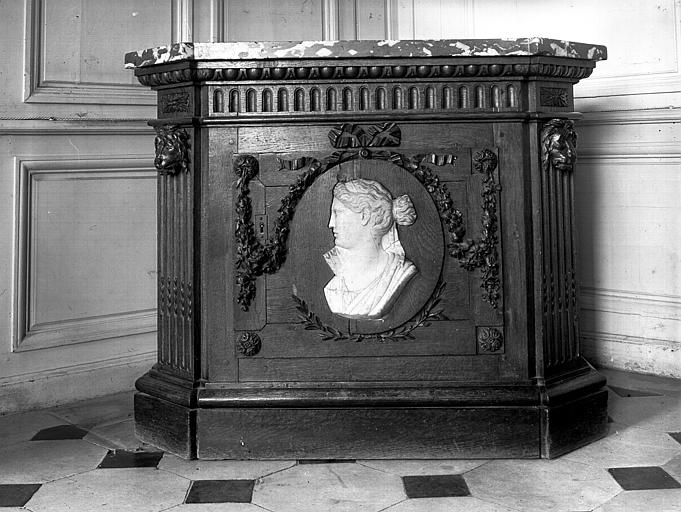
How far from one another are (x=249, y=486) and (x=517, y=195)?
95cm

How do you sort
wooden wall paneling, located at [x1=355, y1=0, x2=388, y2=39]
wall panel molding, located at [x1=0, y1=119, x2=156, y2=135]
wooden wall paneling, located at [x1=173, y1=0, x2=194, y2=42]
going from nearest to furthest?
wall panel molding, located at [x1=0, y1=119, x2=156, y2=135], wooden wall paneling, located at [x1=173, y1=0, x2=194, y2=42], wooden wall paneling, located at [x1=355, y1=0, x2=388, y2=39]

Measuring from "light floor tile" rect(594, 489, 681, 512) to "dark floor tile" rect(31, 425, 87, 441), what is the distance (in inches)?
56.7

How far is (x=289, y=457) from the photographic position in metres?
2.31

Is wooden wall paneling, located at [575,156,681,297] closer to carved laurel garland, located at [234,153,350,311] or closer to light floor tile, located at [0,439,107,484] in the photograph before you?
carved laurel garland, located at [234,153,350,311]

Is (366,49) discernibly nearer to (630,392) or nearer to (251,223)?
(251,223)

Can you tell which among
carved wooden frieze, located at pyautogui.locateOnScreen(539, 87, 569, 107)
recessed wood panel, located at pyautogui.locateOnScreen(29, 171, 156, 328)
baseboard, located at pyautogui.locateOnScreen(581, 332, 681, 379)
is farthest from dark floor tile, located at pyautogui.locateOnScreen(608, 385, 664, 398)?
recessed wood panel, located at pyautogui.locateOnScreen(29, 171, 156, 328)

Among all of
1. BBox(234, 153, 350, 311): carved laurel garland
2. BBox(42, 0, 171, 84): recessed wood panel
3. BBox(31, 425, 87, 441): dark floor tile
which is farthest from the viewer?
BBox(42, 0, 171, 84): recessed wood panel

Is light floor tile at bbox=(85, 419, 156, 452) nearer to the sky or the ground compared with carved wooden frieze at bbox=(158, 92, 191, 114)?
nearer to the ground

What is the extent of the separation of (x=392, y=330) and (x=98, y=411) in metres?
1.09

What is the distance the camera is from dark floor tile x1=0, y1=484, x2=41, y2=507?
6.75 feet

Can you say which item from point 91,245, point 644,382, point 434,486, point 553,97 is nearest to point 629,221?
point 644,382

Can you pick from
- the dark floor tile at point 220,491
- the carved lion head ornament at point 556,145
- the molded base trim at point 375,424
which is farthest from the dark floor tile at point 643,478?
the dark floor tile at point 220,491

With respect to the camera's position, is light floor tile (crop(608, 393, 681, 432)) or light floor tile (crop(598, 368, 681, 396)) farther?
light floor tile (crop(598, 368, 681, 396))

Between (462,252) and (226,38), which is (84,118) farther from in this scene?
(462,252)
